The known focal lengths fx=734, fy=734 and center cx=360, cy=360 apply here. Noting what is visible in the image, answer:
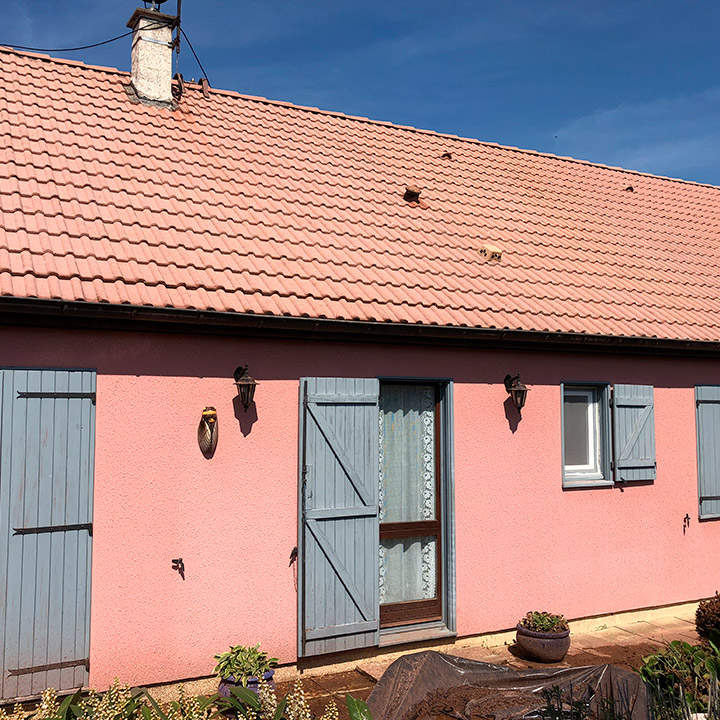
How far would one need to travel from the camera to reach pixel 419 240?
26.8ft

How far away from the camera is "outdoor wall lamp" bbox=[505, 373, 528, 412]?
734 cm

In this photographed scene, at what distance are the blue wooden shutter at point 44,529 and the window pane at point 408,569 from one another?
273 cm

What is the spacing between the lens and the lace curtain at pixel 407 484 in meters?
6.99

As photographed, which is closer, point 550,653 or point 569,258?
point 550,653

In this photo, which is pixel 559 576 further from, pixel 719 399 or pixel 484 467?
pixel 719 399

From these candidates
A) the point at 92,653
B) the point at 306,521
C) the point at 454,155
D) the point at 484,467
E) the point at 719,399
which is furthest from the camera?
the point at 454,155

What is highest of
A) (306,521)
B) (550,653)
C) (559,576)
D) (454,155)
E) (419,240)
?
(454,155)

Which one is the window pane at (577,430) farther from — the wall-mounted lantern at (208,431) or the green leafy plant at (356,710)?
the green leafy plant at (356,710)

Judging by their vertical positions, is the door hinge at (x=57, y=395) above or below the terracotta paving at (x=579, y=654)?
above

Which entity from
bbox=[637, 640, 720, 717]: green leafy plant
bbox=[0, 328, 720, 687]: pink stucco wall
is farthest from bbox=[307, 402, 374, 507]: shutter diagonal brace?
bbox=[637, 640, 720, 717]: green leafy plant

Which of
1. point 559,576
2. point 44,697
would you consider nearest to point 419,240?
point 559,576

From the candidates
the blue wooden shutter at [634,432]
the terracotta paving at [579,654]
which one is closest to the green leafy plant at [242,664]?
the terracotta paving at [579,654]

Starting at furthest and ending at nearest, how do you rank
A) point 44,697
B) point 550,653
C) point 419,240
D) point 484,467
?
point 419,240 < point 484,467 < point 550,653 < point 44,697

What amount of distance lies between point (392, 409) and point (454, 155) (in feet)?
16.5
